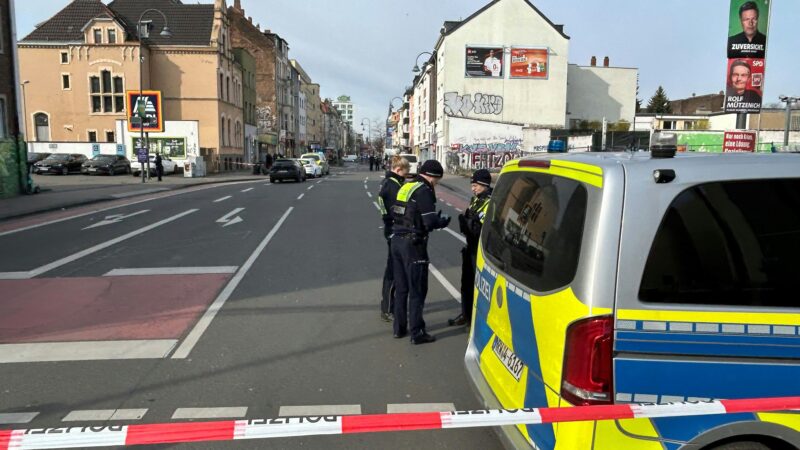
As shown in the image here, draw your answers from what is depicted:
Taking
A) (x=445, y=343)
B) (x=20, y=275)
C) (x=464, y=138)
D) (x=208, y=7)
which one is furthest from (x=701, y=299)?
(x=208, y=7)

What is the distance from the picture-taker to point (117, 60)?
4512 cm

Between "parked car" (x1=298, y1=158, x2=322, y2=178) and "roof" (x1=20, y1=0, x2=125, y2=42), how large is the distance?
1856cm

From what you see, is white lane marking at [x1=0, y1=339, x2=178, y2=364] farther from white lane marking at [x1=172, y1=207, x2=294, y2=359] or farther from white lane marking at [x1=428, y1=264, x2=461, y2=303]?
white lane marking at [x1=428, y1=264, x2=461, y2=303]

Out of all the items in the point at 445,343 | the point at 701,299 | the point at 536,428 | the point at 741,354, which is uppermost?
the point at 701,299

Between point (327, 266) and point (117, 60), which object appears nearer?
point (327, 266)

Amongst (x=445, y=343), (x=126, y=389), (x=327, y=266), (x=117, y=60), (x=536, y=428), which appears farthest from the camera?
(x=117, y=60)

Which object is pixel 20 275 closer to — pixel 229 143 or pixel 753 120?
pixel 229 143

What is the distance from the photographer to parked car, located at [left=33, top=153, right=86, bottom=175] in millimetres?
36625

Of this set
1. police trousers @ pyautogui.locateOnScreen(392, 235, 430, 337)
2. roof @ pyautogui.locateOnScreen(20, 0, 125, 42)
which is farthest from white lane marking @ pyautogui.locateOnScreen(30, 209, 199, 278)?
roof @ pyautogui.locateOnScreen(20, 0, 125, 42)

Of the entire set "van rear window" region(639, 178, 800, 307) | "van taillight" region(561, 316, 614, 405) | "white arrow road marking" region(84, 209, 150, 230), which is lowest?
"white arrow road marking" region(84, 209, 150, 230)

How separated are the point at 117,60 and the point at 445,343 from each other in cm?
4767

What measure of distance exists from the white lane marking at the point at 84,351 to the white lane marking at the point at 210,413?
132 centimetres

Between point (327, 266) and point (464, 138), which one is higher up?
point (464, 138)

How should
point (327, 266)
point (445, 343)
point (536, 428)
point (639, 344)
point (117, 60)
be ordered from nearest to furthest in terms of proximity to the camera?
point (639, 344) < point (536, 428) < point (445, 343) < point (327, 266) < point (117, 60)
